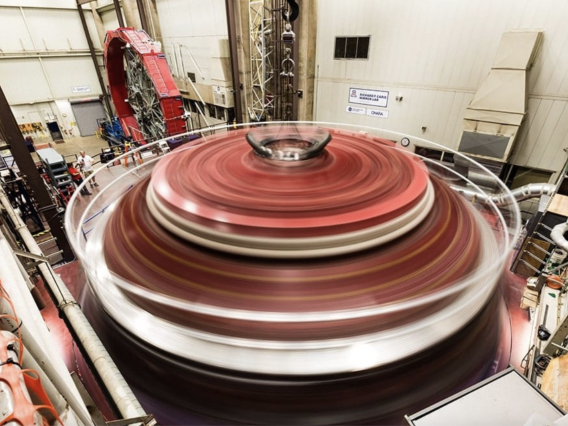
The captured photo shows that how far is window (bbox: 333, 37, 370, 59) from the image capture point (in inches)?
329

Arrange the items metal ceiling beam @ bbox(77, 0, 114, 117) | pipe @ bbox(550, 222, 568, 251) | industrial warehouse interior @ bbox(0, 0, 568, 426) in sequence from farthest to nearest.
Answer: metal ceiling beam @ bbox(77, 0, 114, 117) < pipe @ bbox(550, 222, 568, 251) < industrial warehouse interior @ bbox(0, 0, 568, 426)

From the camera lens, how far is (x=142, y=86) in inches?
425

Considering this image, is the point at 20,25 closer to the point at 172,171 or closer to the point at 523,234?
the point at 172,171

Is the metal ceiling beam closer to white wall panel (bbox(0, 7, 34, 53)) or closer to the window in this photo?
white wall panel (bbox(0, 7, 34, 53))

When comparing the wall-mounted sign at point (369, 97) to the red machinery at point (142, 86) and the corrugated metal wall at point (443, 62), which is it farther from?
the red machinery at point (142, 86)

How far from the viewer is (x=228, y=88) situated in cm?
1191

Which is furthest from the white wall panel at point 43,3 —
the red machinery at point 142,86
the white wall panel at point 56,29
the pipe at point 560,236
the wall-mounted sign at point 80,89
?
the pipe at point 560,236

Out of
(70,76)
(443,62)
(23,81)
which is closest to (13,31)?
(23,81)

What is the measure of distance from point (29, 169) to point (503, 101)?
911 centimetres

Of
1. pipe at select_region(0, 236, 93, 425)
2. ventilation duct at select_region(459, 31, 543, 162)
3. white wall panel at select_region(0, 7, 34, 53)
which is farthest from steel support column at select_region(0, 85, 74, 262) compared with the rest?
white wall panel at select_region(0, 7, 34, 53)

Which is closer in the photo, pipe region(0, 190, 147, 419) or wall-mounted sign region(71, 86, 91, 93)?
pipe region(0, 190, 147, 419)

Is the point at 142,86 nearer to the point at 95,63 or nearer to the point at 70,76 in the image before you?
the point at 95,63

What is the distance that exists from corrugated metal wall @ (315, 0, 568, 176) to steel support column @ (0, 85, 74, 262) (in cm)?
797

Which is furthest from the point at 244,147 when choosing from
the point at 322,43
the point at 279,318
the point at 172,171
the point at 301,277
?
the point at 322,43
